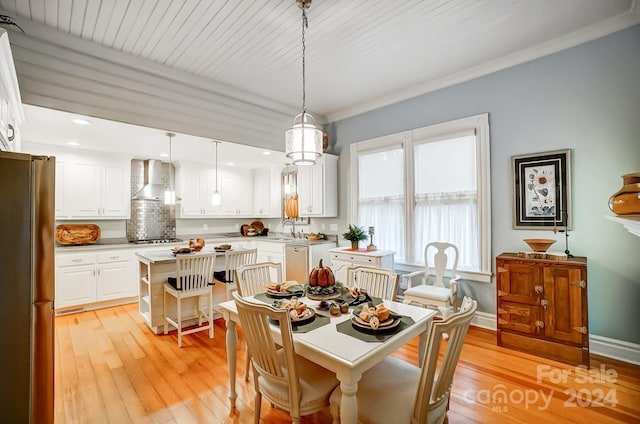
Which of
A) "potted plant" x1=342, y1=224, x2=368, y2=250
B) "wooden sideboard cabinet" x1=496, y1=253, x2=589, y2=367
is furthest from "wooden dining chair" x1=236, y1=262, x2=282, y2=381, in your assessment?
"wooden sideboard cabinet" x1=496, y1=253, x2=589, y2=367

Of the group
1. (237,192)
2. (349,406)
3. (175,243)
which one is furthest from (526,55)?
(175,243)

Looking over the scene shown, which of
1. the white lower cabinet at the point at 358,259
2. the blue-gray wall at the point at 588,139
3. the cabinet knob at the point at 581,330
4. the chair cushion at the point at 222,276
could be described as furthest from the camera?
the white lower cabinet at the point at 358,259

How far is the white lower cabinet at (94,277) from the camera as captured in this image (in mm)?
4059

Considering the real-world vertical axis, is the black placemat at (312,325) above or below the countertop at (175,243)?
below

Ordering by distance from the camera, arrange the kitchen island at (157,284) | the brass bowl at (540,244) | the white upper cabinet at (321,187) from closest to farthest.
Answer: the brass bowl at (540,244)
the kitchen island at (157,284)
the white upper cabinet at (321,187)

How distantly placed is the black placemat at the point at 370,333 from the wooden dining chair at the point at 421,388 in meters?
0.22

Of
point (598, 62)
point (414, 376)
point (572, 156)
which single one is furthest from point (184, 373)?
point (598, 62)

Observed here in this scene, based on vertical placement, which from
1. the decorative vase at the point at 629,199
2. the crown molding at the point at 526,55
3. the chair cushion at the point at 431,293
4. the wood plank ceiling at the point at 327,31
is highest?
the wood plank ceiling at the point at 327,31

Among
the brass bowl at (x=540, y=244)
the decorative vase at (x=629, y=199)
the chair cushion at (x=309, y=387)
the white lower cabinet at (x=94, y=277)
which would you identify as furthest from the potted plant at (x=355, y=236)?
the white lower cabinet at (x=94, y=277)

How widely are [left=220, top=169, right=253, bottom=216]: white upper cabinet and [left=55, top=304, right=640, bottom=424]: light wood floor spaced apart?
332 cm

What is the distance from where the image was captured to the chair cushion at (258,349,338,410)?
62.4 inches

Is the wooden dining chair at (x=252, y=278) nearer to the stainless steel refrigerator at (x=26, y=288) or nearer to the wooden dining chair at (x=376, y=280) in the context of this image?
the wooden dining chair at (x=376, y=280)

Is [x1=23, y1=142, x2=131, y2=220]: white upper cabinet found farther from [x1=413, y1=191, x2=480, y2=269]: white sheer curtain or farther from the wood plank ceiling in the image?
[x1=413, y1=191, x2=480, y2=269]: white sheer curtain

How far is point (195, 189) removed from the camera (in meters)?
5.75
